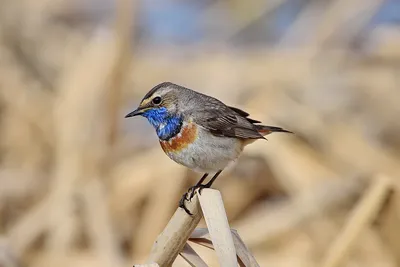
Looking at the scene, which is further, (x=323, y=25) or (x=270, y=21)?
(x=270, y=21)

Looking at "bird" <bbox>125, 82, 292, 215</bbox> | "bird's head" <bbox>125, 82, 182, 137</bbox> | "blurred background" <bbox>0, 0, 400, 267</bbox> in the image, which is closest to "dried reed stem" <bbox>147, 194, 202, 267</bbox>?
"bird" <bbox>125, 82, 292, 215</bbox>

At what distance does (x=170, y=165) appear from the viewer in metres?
3.94

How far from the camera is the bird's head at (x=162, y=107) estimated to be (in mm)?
2588

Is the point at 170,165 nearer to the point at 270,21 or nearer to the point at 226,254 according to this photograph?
the point at 226,254

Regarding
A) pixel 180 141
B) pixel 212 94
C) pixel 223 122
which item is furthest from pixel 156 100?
pixel 212 94

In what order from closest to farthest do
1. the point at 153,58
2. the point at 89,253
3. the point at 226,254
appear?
the point at 226,254 → the point at 89,253 → the point at 153,58

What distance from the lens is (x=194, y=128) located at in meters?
2.65

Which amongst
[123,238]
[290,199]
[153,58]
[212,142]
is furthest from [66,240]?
[153,58]

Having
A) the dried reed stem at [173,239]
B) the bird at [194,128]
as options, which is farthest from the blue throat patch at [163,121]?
the dried reed stem at [173,239]

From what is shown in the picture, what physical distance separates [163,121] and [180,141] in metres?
0.10

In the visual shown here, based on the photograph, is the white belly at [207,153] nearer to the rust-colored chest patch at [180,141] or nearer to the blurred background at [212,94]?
the rust-colored chest patch at [180,141]

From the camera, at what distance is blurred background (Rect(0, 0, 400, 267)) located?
3787mm

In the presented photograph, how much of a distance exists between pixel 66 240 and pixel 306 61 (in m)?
2.00

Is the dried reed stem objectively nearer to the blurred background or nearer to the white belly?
the white belly
